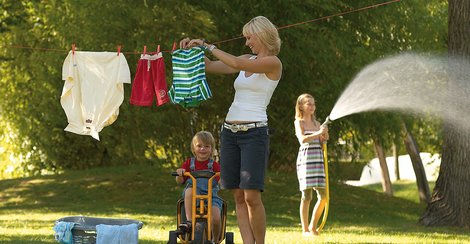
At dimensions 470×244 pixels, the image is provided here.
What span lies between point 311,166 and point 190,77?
3.43m

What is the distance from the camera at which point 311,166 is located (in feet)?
34.8

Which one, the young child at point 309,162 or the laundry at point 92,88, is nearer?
the laundry at point 92,88

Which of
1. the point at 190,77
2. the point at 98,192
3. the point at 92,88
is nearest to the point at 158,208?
the point at 98,192

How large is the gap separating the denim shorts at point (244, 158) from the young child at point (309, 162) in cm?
335

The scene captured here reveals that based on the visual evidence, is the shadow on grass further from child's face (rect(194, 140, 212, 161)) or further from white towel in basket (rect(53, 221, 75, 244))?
white towel in basket (rect(53, 221, 75, 244))

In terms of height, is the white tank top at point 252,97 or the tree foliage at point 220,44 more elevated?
the tree foliage at point 220,44

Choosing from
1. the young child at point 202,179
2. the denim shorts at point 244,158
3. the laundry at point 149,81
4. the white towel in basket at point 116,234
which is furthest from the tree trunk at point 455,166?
the white towel in basket at point 116,234

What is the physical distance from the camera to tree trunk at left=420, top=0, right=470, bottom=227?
11.8m

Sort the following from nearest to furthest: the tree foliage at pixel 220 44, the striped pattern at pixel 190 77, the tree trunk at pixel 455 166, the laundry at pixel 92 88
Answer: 1. the striped pattern at pixel 190 77
2. the laundry at pixel 92 88
3. the tree trunk at pixel 455 166
4. the tree foliage at pixel 220 44

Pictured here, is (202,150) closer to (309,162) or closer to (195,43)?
(195,43)

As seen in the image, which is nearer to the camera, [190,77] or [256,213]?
[256,213]

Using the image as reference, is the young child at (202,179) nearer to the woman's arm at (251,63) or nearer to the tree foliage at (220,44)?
the woman's arm at (251,63)

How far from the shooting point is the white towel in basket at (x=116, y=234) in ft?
21.8

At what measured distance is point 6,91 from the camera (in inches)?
858
